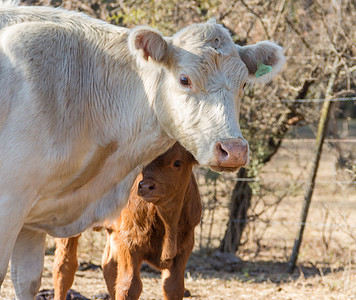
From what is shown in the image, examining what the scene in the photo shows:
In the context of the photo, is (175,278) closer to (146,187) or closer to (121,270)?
(121,270)

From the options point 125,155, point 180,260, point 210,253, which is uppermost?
point 125,155

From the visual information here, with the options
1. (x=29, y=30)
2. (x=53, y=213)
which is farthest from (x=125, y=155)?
(x=29, y=30)

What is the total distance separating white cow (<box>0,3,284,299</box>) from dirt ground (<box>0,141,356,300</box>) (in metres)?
2.47

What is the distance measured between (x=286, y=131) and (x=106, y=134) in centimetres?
480

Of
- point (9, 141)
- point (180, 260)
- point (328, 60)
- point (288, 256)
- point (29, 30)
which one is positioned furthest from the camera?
point (288, 256)

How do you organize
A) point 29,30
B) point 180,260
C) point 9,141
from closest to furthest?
1. point 9,141
2. point 29,30
3. point 180,260

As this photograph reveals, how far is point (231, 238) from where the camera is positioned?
26.4 feet

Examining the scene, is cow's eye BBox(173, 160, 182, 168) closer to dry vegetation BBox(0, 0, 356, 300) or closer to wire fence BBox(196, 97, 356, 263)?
dry vegetation BBox(0, 0, 356, 300)

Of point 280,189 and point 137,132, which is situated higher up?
point 137,132

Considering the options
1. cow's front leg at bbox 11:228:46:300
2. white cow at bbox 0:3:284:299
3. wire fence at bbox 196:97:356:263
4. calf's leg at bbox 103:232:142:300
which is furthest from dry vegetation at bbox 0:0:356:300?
white cow at bbox 0:3:284:299

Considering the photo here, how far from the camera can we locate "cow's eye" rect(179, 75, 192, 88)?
3.39 m

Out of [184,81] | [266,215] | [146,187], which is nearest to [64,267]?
[146,187]

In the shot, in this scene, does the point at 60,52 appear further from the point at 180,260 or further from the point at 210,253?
the point at 210,253

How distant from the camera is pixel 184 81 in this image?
341cm
